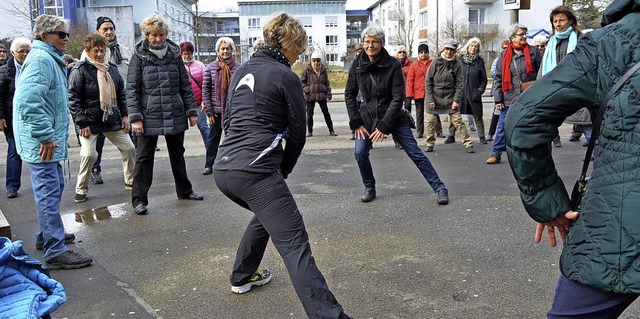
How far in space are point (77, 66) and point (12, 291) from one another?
468 cm

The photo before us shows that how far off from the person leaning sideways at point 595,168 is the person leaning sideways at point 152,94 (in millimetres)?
4688

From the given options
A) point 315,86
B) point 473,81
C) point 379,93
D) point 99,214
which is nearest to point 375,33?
point 379,93

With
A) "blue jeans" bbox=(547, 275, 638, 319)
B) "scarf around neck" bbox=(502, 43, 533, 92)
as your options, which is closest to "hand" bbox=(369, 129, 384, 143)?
"scarf around neck" bbox=(502, 43, 533, 92)

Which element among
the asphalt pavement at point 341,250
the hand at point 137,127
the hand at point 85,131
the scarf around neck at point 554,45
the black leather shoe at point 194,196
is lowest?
the asphalt pavement at point 341,250

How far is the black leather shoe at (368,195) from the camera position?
654cm

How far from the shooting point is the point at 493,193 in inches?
264

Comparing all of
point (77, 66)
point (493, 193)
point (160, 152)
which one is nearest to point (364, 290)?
point (493, 193)

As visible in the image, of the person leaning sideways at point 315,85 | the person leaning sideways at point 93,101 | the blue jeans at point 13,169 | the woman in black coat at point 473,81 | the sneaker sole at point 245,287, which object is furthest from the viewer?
the person leaning sideways at point 315,85

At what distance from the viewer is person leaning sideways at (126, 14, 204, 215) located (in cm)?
610

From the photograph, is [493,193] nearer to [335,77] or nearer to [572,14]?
[572,14]

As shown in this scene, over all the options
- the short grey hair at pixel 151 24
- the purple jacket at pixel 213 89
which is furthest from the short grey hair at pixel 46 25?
the purple jacket at pixel 213 89

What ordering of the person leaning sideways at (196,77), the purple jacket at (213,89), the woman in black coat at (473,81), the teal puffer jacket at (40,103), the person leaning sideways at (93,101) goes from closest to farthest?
1. the teal puffer jacket at (40,103)
2. the person leaning sideways at (93,101)
3. the purple jacket at (213,89)
4. the person leaning sideways at (196,77)
5. the woman in black coat at (473,81)

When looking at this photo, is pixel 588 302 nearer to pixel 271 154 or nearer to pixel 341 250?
pixel 271 154

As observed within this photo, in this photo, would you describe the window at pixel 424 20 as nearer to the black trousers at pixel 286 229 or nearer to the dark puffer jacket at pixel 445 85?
the dark puffer jacket at pixel 445 85
